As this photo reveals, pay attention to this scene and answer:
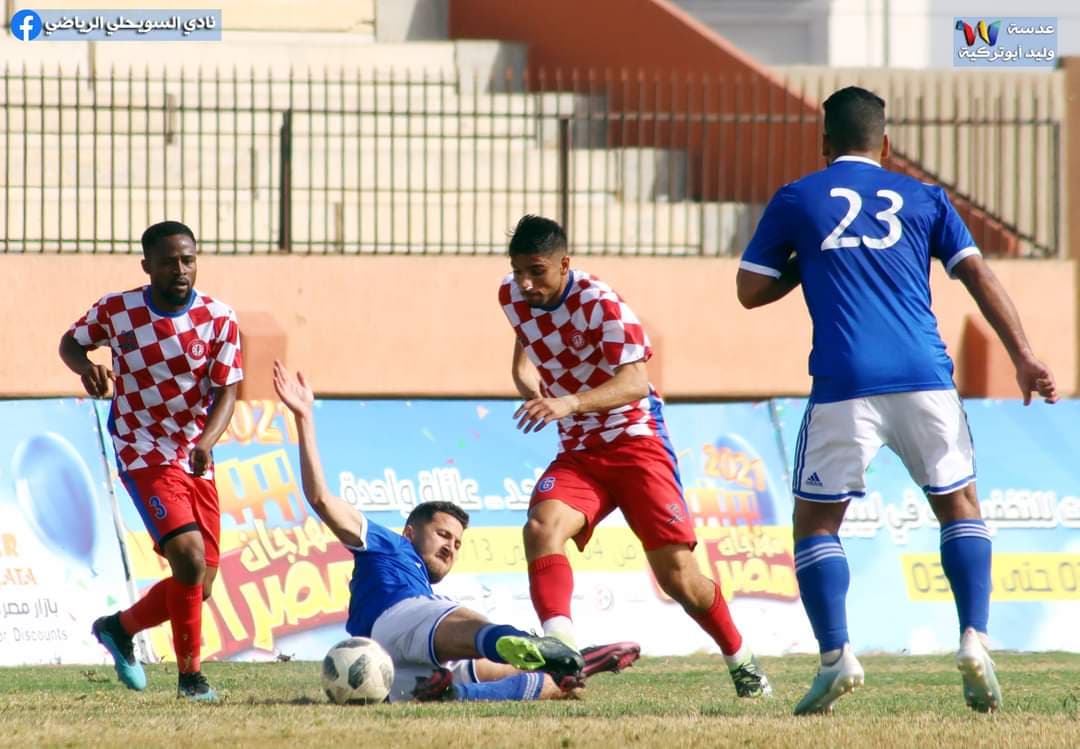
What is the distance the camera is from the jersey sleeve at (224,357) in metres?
8.20

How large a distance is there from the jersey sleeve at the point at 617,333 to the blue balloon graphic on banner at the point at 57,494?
4.86m

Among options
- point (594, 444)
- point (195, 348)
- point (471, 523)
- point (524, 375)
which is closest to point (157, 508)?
point (195, 348)

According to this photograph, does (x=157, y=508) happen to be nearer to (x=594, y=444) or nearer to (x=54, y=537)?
(x=594, y=444)

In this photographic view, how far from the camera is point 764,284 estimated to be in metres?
6.52

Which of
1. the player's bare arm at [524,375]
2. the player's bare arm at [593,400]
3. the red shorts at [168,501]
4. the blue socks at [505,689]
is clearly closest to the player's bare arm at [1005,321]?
the player's bare arm at [593,400]

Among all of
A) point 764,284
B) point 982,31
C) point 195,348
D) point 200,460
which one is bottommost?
point 200,460

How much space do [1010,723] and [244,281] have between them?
9675mm

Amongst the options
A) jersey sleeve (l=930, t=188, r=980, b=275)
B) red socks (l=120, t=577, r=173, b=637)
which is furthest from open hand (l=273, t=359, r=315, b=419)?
jersey sleeve (l=930, t=188, r=980, b=275)

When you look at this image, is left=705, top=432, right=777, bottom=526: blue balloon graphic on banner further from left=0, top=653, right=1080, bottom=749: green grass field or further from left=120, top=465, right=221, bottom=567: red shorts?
left=120, top=465, right=221, bottom=567: red shorts

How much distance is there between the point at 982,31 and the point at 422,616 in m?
15.7

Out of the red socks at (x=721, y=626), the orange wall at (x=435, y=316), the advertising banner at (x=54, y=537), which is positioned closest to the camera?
the red socks at (x=721, y=626)

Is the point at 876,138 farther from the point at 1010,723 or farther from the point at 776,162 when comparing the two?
the point at 776,162

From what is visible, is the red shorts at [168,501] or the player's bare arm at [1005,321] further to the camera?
the red shorts at [168,501]

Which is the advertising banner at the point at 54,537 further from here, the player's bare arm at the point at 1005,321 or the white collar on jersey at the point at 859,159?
the player's bare arm at the point at 1005,321
